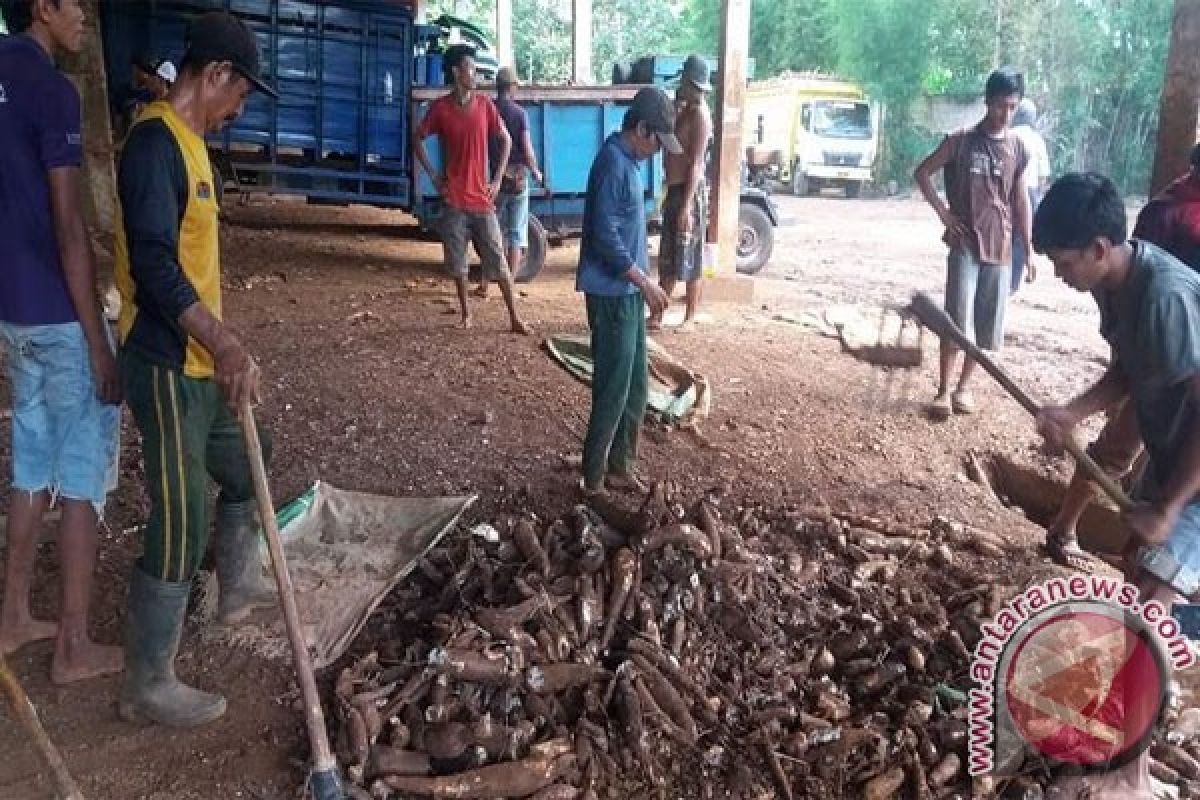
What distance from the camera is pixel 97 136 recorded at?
24.4 feet

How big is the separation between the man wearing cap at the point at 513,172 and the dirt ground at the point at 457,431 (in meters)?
0.72

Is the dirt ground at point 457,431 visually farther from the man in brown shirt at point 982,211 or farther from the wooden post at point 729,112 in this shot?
the wooden post at point 729,112

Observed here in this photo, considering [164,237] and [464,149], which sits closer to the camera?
[164,237]

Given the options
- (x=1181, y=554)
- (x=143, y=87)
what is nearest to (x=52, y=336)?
(x=1181, y=554)

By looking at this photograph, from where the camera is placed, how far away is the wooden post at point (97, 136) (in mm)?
7262

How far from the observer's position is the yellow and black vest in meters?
2.51

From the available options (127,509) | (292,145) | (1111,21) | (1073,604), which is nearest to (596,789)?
(1073,604)

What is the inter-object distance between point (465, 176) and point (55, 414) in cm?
443

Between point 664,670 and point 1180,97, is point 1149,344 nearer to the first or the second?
point 664,670

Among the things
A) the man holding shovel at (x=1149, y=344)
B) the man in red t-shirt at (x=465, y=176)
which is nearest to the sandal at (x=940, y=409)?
the man in red t-shirt at (x=465, y=176)

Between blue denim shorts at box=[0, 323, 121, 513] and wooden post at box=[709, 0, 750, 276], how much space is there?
6743mm

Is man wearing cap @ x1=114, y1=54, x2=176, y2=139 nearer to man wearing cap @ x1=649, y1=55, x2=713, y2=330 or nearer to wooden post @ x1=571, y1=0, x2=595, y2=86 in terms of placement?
man wearing cap @ x1=649, y1=55, x2=713, y2=330

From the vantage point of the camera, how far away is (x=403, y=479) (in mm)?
4746

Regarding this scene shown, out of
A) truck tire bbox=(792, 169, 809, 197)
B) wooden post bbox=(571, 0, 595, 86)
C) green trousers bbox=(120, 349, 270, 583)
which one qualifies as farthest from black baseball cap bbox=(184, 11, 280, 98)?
truck tire bbox=(792, 169, 809, 197)
